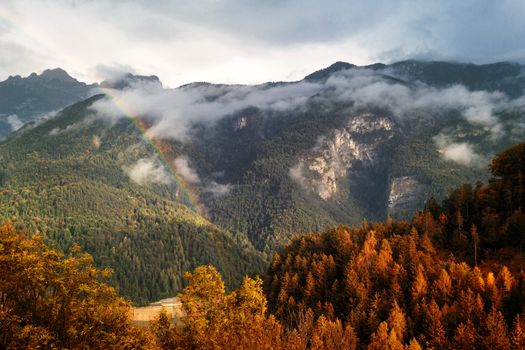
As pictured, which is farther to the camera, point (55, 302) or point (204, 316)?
point (204, 316)

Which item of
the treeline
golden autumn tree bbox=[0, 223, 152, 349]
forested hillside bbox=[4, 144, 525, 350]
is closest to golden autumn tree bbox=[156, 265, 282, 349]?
forested hillside bbox=[4, 144, 525, 350]

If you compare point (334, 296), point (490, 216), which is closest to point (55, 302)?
point (334, 296)

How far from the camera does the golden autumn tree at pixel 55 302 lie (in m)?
33.6

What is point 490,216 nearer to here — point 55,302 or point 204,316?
point 204,316

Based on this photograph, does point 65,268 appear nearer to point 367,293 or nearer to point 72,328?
point 72,328

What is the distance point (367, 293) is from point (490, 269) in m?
30.7

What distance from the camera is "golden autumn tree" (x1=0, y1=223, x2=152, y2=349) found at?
33562mm

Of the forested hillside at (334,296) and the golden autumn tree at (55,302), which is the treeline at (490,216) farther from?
the golden autumn tree at (55,302)

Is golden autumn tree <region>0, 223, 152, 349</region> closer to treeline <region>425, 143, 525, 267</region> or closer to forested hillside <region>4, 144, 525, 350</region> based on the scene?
forested hillside <region>4, 144, 525, 350</region>

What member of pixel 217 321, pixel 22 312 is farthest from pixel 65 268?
pixel 217 321

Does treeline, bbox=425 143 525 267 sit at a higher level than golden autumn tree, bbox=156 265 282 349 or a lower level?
lower

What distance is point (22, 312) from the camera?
35.2 meters

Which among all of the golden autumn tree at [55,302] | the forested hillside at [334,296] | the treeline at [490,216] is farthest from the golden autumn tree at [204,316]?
the treeline at [490,216]

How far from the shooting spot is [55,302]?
1414 inches
